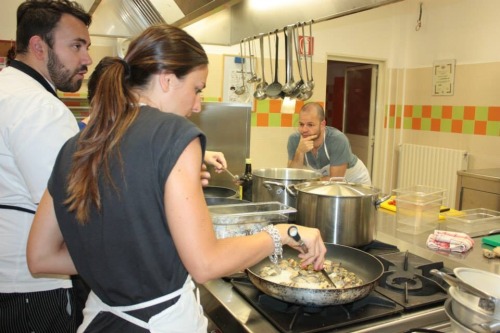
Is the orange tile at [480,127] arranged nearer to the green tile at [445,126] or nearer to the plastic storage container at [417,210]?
the green tile at [445,126]

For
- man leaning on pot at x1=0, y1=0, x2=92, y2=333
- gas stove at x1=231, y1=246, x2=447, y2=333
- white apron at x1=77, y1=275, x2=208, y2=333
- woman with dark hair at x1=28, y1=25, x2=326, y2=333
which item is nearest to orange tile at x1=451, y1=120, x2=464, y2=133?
gas stove at x1=231, y1=246, x2=447, y2=333

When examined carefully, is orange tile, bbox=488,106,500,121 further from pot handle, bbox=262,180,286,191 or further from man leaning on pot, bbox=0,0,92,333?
man leaning on pot, bbox=0,0,92,333

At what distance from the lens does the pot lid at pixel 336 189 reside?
135cm

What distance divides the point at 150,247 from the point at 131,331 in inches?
7.1

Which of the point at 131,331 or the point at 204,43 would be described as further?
the point at 204,43

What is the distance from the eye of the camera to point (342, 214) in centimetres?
129

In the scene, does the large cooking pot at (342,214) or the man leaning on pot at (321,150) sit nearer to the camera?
the large cooking pot at (342,214)

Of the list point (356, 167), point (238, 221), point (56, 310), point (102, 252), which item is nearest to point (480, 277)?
point (238, 221)

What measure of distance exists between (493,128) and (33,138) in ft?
11.2

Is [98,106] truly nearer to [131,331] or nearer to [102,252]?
[102,252]

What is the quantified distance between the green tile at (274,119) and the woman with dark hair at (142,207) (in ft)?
8.93

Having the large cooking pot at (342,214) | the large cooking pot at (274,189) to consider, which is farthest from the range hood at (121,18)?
the large cooking pot at (342,214)

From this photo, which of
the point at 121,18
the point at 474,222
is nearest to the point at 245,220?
the point at 474,222

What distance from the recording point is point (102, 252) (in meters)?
0.75
